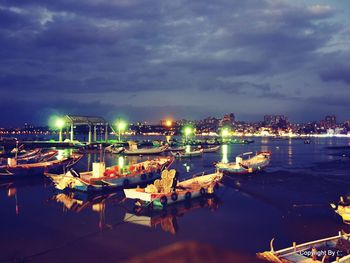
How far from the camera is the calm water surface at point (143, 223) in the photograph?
1962cm

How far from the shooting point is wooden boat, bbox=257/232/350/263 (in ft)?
49.7

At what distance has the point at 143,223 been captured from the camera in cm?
2486

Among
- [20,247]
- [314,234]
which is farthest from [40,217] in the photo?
[314,234]

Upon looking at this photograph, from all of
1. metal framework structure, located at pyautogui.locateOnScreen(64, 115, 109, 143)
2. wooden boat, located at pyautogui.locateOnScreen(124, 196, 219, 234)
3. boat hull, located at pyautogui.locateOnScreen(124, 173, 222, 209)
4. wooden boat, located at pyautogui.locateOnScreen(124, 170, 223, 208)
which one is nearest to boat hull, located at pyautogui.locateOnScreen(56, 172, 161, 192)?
boat hull, located at pyautogui.locateOnScreen(124, 173, 222, 209)

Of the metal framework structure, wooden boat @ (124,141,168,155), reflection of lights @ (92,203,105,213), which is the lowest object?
reflection of lights @ (92,203,105,213)

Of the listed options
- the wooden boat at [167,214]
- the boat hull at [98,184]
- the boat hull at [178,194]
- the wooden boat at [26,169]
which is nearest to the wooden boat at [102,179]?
the boat hull at [98,184]

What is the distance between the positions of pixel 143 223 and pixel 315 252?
12647 mm

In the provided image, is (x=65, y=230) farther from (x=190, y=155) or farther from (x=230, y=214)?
(x=190, y=155)

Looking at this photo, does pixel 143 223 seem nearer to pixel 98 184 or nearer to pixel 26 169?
pixel 98 184

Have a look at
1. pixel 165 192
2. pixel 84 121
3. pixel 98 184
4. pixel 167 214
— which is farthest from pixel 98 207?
pixel 84 121

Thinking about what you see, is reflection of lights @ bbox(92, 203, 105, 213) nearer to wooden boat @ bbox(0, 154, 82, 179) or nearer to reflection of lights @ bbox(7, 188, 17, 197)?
reflection of lights @ bbox(7, 188, 17, 197)

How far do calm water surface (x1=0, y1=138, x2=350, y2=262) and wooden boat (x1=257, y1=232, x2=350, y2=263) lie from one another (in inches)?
57.1

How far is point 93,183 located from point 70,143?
80390 mm

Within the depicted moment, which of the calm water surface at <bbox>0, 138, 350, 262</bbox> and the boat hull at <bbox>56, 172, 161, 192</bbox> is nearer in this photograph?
the calm water surface at <bbox>0, 138, 350, 262</bbox>
